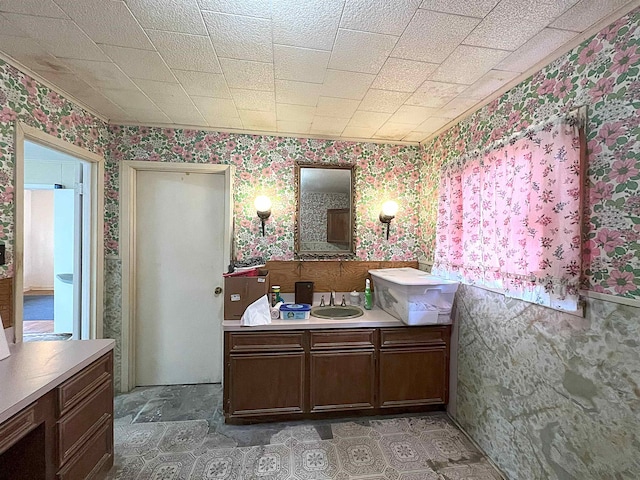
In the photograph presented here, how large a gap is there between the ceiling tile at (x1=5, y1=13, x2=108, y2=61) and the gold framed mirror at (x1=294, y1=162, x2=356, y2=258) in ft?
5.29

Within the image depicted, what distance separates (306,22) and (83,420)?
7.36 feet

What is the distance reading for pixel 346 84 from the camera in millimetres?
1834

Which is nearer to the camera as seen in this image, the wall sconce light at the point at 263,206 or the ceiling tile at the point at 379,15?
the ceiling tile at the point at 379,15

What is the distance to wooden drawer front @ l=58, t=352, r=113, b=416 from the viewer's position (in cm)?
135

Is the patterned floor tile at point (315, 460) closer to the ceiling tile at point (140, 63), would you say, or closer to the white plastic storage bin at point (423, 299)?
the white plastic storage bin at point (423, 299)

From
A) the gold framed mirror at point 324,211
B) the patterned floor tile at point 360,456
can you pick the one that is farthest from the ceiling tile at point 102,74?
the patterned floor tile at point 360,456

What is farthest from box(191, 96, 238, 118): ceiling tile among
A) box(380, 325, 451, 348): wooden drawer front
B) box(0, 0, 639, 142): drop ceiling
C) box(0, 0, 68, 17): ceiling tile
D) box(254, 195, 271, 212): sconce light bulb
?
box(380, 325, 451, 348): wooden drawer front

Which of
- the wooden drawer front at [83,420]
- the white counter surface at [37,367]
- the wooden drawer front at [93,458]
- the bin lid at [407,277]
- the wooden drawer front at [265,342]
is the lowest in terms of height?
the wooden drawer front at [93,458]

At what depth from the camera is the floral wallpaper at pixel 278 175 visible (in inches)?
102

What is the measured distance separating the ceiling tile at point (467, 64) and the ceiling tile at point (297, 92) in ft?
2.41

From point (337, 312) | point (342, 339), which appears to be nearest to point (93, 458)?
point (342, 339)

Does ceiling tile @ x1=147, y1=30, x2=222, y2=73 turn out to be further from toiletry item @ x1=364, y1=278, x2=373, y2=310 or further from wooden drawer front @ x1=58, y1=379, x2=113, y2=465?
toiletry item @ x1=364, y1=278, x2=373, y2=310

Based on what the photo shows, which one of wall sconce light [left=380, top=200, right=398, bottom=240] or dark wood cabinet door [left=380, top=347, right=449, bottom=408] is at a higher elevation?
wall sconce light [left=380, top=200, right=398, bottom=240]

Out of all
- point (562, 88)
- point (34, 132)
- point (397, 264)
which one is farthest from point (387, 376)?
point (34, 132)
